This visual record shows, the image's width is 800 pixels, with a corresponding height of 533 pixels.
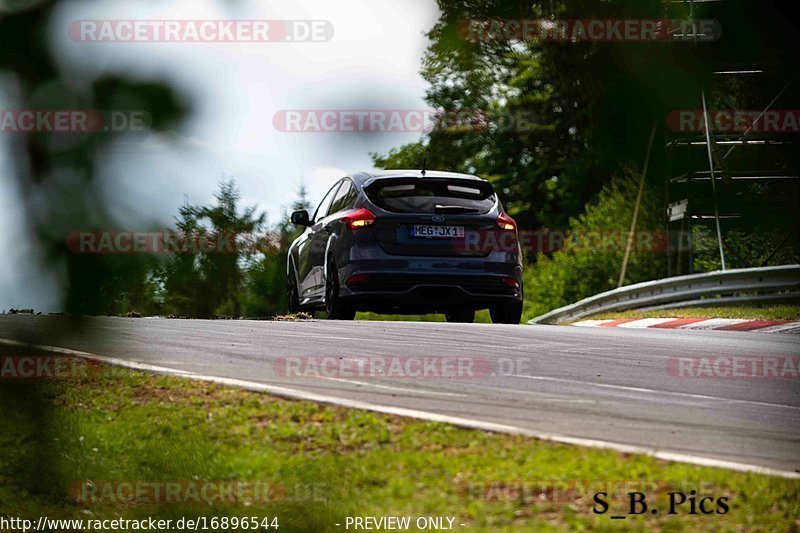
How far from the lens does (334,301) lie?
15.3 metres

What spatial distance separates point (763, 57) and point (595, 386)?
1854 cm

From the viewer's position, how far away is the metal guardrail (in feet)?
64.9

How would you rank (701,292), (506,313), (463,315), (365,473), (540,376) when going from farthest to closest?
(701,292) < (463,315) < (506,313) < (540,376) < (365,473)

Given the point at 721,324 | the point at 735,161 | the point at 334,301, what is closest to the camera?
the point at 334,301

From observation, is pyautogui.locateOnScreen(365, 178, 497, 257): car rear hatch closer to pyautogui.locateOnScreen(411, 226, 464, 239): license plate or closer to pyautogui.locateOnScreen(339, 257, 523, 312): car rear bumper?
pyautogui.locateOnScreen(411, 226, 464, 239): license plate

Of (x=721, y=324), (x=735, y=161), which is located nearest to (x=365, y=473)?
(x=721, y=324)

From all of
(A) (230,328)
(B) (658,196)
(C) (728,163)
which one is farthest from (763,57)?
(A) (230,328)

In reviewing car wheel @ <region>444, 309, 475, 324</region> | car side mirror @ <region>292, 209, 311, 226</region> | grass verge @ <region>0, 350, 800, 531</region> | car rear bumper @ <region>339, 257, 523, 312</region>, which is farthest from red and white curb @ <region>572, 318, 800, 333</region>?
grass verge @ <region>0, 350, 800, 531</region>

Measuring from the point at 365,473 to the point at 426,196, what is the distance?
9263 mm

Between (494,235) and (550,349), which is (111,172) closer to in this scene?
(550,349)

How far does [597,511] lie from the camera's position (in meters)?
5.05

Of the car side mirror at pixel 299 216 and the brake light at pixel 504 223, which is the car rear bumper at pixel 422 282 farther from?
the car side mirror at pixel 299 216

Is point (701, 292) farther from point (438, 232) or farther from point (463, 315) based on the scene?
point (438, 232)

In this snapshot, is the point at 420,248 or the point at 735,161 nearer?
the point at 420,248
